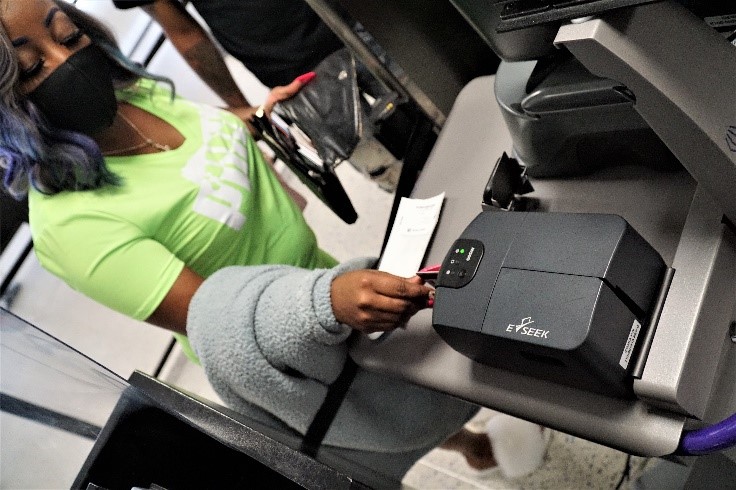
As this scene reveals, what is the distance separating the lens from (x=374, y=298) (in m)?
0.75

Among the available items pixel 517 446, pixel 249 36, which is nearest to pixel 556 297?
pixel 517 446

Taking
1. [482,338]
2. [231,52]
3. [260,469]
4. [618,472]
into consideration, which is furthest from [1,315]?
[618,472]

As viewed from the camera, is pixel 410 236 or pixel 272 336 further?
pixel 410 236

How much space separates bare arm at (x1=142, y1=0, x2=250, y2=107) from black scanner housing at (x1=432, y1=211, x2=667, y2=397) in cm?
101

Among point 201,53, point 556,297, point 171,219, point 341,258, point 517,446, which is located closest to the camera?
point 556,297

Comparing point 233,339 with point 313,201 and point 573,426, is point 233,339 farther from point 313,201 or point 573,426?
point 313,201

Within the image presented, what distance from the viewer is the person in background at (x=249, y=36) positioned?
1489 millimetres

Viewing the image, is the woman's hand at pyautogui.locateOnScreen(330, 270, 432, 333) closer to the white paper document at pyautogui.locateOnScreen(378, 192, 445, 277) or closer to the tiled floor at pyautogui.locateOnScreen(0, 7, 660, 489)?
the white paper document at pyautogui.locateOnScreen(378, 192, 445, 277)

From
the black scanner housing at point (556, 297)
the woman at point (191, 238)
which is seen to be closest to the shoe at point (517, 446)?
the woman at point (191, 238)

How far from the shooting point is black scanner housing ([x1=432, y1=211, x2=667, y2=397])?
1.87 feet

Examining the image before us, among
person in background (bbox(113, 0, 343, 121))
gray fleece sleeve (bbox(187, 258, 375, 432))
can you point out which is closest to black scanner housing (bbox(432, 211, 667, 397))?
gray fleece sleeve (bbox(187, 258, 375, 432))

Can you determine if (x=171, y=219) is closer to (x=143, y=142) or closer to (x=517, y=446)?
(x=143, y=142)

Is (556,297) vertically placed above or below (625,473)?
above

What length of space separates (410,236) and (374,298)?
206 mm
